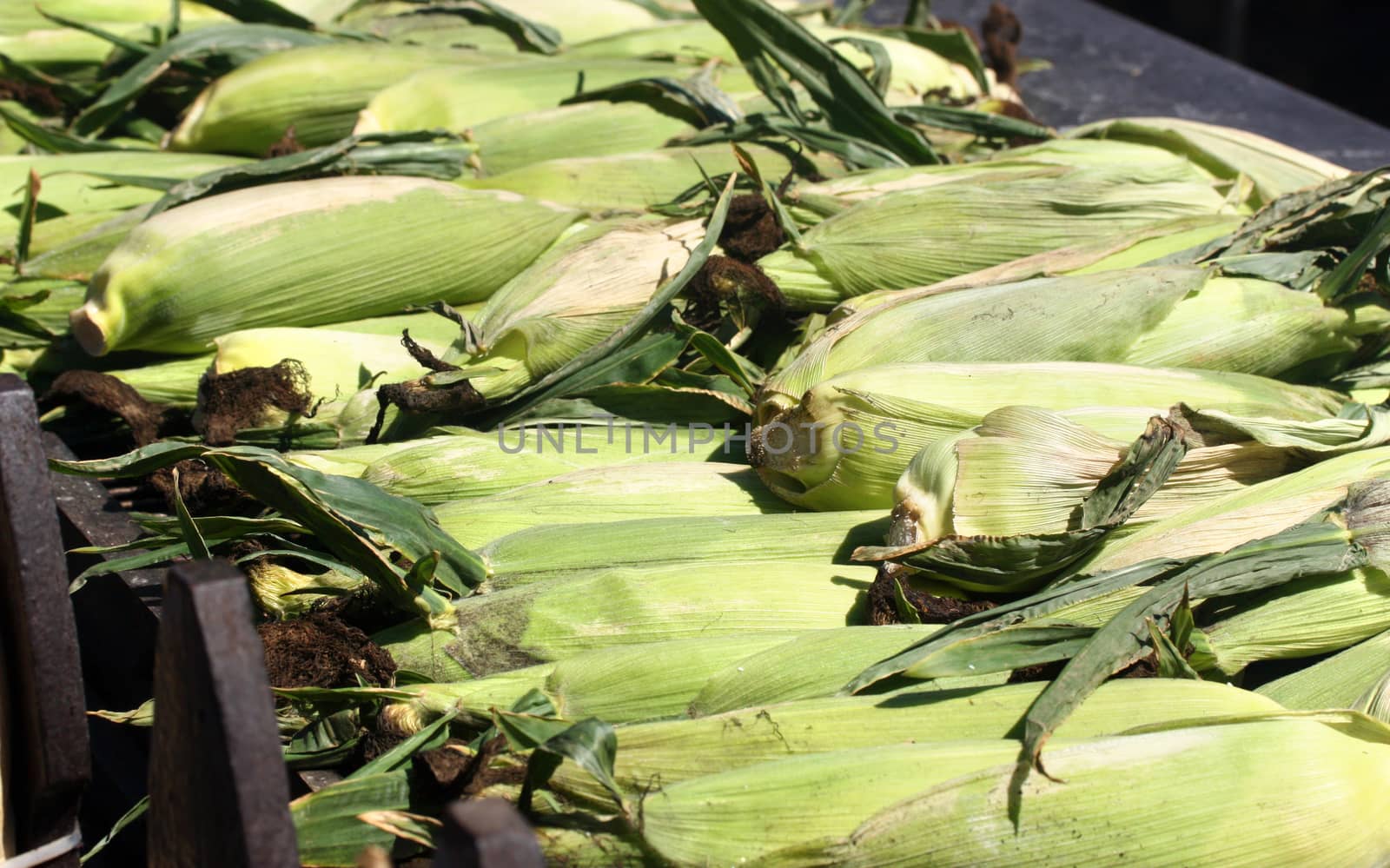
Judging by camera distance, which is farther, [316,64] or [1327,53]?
[1327,53]

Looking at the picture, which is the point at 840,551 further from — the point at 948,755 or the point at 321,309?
the point at 321,309

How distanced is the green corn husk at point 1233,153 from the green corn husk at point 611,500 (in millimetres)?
1278

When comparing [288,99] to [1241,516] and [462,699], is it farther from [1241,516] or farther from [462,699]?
[1241,516]

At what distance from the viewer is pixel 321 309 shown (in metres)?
1.84

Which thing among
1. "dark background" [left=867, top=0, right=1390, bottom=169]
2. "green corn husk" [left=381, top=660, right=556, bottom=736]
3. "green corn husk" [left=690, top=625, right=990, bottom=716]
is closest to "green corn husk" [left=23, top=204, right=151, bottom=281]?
"green corn husk" [left=381, top=660, right=556, bottom=736]

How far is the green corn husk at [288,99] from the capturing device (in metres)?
A: 2.35

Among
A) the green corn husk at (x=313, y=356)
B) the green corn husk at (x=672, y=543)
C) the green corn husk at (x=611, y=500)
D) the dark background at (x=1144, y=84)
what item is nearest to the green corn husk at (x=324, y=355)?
the green corn husk at (x=313, y=356)

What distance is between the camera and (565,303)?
1757 millimetres

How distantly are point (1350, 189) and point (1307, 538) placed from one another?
0.83m

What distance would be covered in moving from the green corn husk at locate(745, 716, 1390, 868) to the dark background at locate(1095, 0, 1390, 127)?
772cm

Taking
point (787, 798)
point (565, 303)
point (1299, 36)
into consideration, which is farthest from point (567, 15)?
point (1299, 36)

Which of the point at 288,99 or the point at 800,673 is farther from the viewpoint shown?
the point at 288,99

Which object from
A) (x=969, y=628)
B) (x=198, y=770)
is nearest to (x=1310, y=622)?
(x=969, y=628)

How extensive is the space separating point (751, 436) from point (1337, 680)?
2.38 ft
